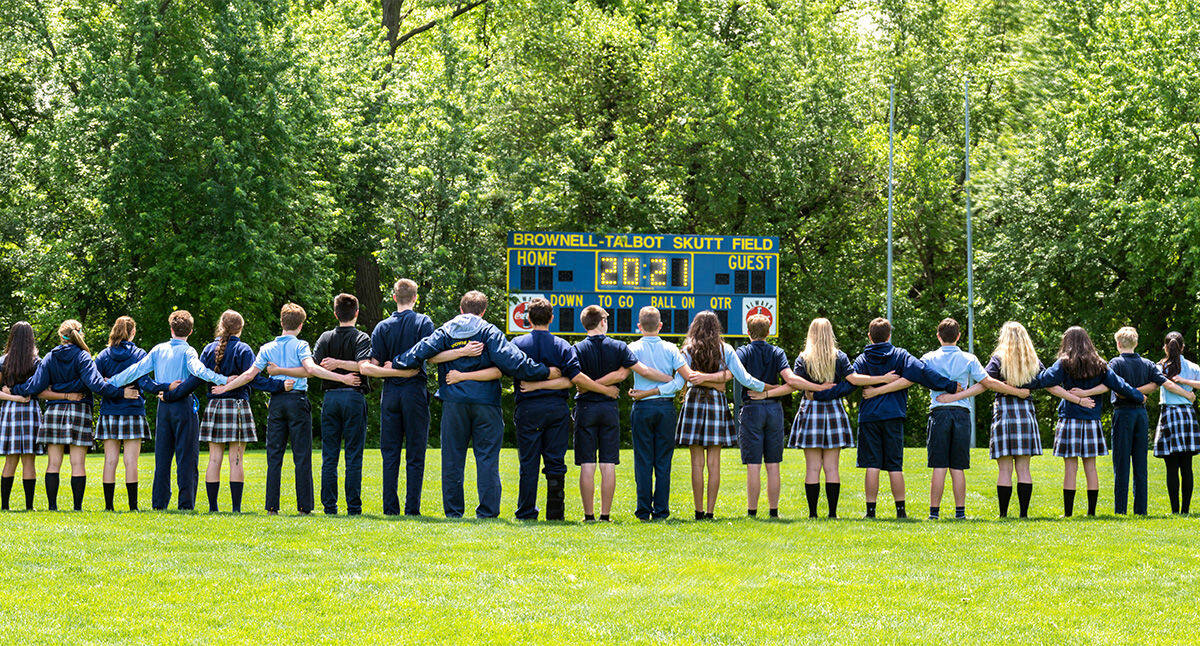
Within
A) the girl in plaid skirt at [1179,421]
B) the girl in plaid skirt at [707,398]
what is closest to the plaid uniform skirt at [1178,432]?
the girl in plaid skirt at [1179,421]

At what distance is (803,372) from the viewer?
11.6 metres

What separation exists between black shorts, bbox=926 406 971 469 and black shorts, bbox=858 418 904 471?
0.27 meters

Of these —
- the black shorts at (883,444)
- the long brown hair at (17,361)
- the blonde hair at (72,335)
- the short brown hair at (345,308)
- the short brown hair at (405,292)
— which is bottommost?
the black shorts at (883,444)

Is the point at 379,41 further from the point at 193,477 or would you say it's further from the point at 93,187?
the point at 193,477

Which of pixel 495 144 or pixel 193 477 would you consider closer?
pixel 193 477

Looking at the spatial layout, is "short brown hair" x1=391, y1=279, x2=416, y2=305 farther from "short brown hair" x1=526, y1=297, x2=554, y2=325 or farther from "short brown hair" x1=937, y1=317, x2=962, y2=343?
"short brown hair" x1=937, y1=317, x2=962, y2=343

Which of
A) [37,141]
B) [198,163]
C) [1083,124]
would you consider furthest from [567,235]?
[1083,124]

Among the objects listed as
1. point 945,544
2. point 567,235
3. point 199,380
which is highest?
point 567,235

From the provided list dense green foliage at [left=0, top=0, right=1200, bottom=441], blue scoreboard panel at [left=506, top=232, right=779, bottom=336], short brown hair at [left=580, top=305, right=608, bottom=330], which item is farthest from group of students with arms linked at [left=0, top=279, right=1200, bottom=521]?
dense green foliage at [left=0, top=0, right=1200, bottom=441]

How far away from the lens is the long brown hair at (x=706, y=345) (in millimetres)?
11281

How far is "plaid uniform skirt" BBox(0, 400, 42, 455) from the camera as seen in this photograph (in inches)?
462

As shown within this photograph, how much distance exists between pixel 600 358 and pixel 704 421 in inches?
44.7

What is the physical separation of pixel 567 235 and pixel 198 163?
34.0 feet

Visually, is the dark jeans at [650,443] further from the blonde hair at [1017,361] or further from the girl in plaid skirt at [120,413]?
the girl in plaid skirt at [120,413]
